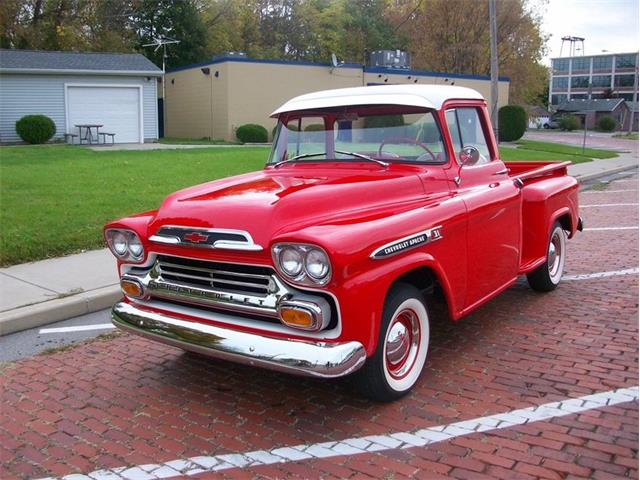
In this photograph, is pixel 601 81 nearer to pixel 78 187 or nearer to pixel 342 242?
pixel 78 187

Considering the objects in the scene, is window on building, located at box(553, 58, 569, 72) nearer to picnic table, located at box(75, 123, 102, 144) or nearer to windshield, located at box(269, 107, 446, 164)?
picnic table, located at box(75, 123, 102, 144)

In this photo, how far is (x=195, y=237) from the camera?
3.77m

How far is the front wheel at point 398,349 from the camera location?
Result: 3.68 meters

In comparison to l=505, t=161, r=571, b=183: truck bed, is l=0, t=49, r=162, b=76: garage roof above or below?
above

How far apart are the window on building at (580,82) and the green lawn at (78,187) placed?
116 meters

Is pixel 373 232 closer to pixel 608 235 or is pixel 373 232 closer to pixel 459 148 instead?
pixel 459 148

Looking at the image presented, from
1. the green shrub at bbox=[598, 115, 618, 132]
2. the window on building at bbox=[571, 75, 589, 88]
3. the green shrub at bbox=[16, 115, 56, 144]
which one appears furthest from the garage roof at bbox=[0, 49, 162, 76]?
the window on building at bbox=[571, 75, 589, 88]

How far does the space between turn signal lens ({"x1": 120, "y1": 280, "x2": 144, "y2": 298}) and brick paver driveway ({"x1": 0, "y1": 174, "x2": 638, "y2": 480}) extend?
0.63 meters

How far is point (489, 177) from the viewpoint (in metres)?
5.10

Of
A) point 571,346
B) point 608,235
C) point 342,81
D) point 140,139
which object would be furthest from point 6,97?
point 571,346

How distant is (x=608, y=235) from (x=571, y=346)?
4.91 meters

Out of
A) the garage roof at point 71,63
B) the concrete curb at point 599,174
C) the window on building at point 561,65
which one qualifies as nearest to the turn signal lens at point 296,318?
the concrete curb at point 599,174

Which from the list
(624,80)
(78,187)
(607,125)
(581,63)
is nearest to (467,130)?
(78,187)

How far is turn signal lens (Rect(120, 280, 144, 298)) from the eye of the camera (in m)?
4.08
